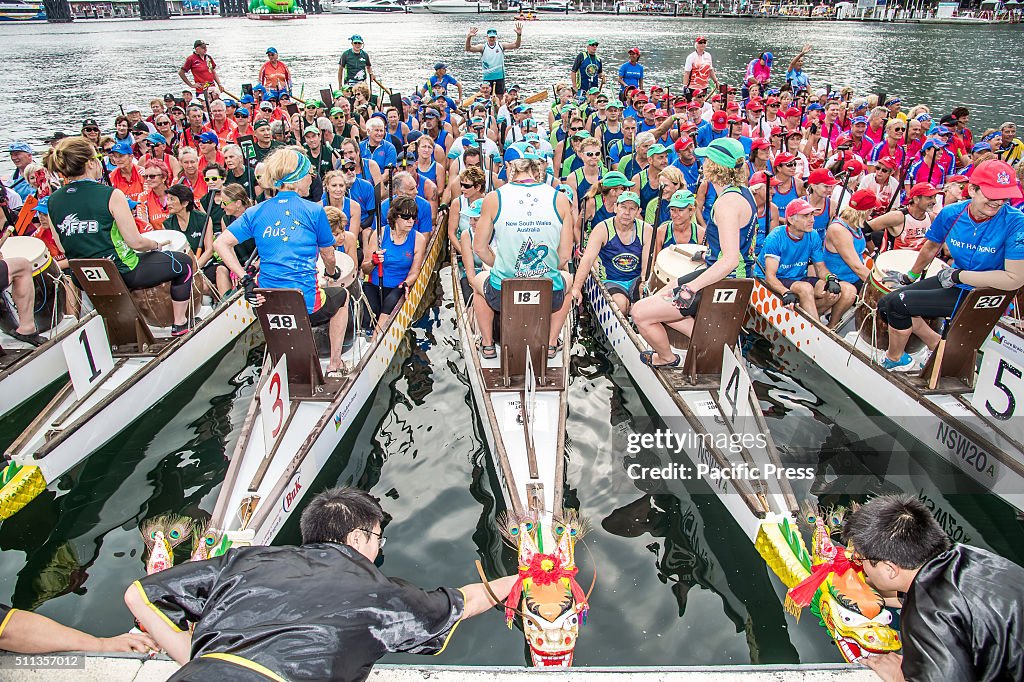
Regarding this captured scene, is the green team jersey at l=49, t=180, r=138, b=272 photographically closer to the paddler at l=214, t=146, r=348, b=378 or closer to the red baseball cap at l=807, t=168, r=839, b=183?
the paddler at l=214, t=146, r=348, b=378

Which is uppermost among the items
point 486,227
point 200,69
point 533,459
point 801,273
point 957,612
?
point 200,69

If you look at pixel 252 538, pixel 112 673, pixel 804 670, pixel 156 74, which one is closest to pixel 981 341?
pixel 804 670

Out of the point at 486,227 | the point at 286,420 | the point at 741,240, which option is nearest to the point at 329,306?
the point at 286,420

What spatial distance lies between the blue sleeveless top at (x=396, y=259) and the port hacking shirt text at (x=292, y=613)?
5820 mm

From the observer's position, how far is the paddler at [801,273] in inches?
307

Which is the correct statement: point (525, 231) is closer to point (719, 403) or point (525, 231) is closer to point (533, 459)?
point (533, 459)

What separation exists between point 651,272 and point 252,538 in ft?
16.3

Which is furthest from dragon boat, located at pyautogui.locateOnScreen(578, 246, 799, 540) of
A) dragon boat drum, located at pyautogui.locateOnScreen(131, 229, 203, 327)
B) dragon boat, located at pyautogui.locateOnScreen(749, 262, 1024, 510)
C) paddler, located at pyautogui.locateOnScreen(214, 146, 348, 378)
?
dragon boat drum, located at pyautogui.locateOnScreen(131, 229, 203, 327)

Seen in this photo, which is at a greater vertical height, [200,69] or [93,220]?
[200,69]

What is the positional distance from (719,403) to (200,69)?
17.9 metres

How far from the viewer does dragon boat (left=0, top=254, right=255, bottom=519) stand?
551 cm

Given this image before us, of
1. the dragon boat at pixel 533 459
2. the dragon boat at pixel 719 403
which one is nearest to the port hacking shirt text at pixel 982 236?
the dragon boat at pixel 719 403

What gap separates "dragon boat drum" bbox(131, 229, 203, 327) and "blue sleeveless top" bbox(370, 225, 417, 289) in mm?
2089

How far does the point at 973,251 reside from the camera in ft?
18.5
